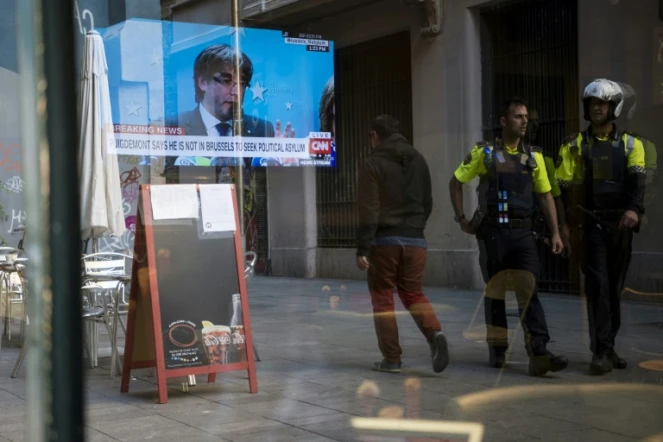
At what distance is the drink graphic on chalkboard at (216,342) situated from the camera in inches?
200

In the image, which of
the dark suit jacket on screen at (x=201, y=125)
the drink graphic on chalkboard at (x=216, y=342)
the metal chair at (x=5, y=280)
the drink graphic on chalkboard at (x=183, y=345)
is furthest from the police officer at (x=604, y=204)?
the metal chair at (x=5, y=280)

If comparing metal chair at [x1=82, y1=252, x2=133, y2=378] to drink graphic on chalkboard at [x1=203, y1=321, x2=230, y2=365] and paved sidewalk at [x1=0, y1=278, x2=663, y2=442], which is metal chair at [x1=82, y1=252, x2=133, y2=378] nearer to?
paved sidewalk at [x1=0, y1=278, x2=663, y2=442]

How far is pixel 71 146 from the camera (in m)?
1.49

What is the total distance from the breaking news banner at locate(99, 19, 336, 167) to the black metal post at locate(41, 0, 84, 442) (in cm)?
300

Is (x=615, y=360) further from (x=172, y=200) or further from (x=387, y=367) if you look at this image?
(x=172, y=200)

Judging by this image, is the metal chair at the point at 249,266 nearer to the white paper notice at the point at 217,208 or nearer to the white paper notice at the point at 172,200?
the white paper notice at the point at 217,208

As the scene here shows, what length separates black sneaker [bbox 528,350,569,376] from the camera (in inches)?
212

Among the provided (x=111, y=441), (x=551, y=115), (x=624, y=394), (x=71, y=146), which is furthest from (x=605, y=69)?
(x=71, y=146)

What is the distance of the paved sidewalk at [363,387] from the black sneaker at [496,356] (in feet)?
0.21

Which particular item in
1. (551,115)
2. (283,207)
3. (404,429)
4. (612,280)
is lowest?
(404,429)

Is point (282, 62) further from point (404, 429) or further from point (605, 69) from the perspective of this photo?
point (404, 429)

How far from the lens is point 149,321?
500cm

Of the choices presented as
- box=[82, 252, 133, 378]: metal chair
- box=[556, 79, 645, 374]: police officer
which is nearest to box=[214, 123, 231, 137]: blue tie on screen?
box=[82, 252, 133, 378]: metal chair

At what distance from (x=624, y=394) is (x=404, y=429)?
48.7 inches
